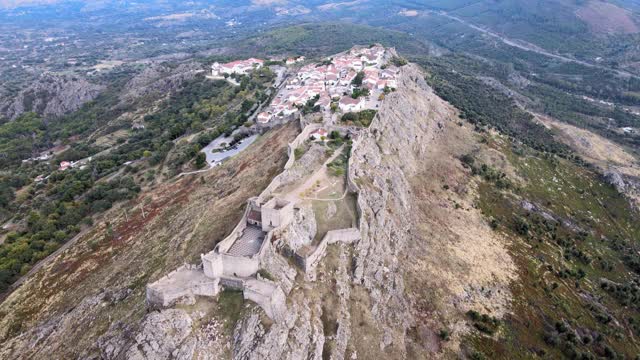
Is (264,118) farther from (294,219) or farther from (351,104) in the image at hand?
(294,219)

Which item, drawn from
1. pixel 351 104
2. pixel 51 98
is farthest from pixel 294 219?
pixel 51 98

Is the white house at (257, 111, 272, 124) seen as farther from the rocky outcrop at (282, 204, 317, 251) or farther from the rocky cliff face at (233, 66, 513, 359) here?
the rocky outcrop at (282, 204, 317, 251)

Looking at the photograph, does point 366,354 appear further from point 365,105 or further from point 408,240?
point 365,105

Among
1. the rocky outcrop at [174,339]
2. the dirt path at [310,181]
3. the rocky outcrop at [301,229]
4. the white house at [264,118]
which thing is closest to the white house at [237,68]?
the white house at [264,118]

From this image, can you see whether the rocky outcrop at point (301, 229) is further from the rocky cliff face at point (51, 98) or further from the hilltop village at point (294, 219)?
the rocky cliff face at point (51, 98)

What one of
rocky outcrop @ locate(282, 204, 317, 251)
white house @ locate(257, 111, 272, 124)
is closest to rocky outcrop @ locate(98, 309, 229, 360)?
rocky outcrop @ locate(282, 204, 317, 251)

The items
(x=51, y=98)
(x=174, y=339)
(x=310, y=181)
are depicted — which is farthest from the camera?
(x=51, y=98)
